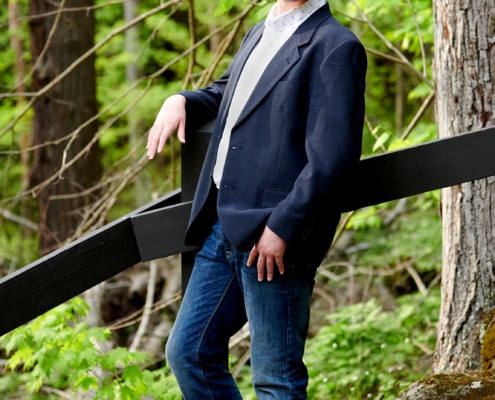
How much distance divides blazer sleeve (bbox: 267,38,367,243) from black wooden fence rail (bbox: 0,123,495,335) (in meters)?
0.26

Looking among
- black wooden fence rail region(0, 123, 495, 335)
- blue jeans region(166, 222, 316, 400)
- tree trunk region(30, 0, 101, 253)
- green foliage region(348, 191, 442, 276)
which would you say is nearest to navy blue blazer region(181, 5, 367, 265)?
blue jeans region(166, 222, 316, 400)

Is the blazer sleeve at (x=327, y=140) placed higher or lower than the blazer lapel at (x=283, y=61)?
lower

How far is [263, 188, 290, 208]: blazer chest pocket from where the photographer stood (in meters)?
2.12

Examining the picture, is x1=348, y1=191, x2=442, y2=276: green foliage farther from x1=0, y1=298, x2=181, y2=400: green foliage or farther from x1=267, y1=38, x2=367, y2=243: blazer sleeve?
x1=267, y1=38, x2=367, y2=243: blazer sleeve

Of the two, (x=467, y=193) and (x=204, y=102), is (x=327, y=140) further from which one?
(x=467, y=193)

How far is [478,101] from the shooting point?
10.5 feet

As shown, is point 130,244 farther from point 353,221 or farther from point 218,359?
point 353,221

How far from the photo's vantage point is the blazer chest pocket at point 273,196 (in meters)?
2.12

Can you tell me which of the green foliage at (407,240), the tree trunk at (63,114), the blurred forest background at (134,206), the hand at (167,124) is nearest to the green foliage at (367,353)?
the blurred forest background at (134,206)

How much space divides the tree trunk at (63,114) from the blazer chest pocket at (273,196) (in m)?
5.69

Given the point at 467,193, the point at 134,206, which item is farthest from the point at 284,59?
the point at 134,206

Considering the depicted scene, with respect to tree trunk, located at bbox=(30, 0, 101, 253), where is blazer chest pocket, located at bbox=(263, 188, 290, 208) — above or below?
below

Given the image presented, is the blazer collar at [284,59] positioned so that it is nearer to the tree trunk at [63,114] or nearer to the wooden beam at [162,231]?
the wooden beam at [162,231]

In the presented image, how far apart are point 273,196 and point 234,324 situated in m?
0.48
